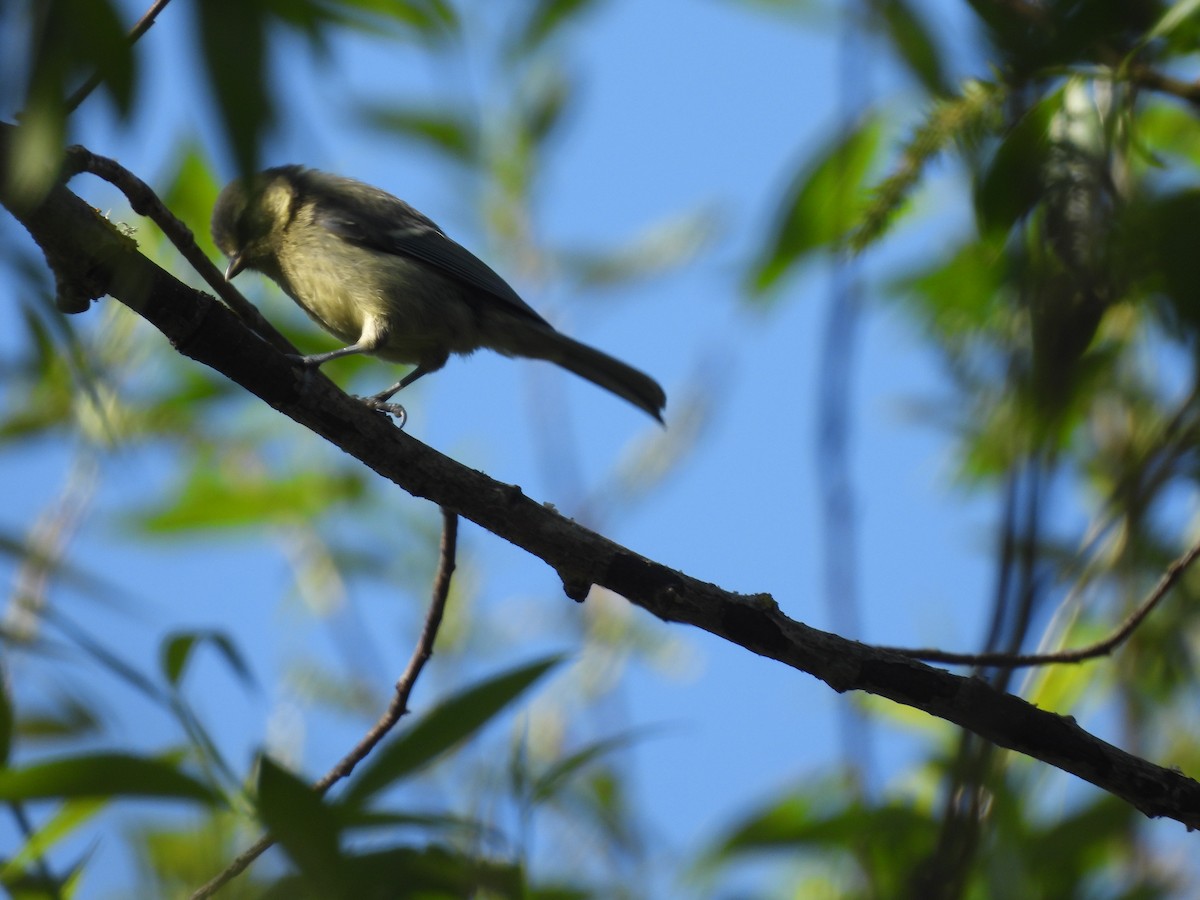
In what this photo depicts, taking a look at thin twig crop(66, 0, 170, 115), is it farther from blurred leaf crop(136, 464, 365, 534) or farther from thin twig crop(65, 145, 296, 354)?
blurred leaf crop(136, 464, 365, 534)

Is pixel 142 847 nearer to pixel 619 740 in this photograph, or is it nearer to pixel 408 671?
pixel 408 671

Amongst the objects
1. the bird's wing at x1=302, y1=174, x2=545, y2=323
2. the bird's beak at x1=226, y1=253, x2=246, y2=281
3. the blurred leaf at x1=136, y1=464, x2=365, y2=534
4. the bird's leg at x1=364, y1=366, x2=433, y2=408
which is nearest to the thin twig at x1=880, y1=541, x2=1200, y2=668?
the bird's leg at x1=364, y1=366, x2=433, y2=408

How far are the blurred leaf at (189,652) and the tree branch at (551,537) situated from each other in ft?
1.47

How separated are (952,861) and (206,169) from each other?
3750 millimetres

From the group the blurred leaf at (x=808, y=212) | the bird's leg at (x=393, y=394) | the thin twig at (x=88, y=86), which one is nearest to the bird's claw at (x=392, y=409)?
the bird's leg at (x=393, y=394)

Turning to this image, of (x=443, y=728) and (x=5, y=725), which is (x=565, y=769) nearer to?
(x=443, y=728)

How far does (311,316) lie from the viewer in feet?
14.3

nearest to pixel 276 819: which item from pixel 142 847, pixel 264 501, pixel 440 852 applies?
pixel 440 852

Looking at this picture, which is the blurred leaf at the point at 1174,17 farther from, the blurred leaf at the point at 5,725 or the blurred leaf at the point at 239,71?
the blurred leaf at the point at 5,725

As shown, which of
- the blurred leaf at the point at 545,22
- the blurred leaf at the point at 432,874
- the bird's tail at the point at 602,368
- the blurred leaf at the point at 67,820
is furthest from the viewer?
the bird's tail at the point at 602,368

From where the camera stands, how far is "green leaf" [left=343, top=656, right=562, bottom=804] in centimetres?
189

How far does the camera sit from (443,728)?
2.02 metres

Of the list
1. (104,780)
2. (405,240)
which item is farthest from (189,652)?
(405,240)

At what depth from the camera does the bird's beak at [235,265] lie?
4.12 meters
